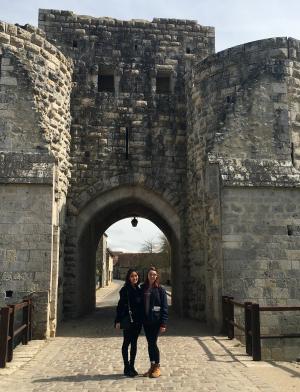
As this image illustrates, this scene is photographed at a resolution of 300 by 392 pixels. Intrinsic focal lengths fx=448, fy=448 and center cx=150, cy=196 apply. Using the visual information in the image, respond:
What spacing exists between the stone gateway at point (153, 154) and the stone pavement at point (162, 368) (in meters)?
1.16

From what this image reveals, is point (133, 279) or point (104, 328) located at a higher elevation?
point (133, 279)

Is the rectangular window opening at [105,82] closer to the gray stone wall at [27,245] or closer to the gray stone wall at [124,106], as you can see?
the gray stone wall at [124,106]

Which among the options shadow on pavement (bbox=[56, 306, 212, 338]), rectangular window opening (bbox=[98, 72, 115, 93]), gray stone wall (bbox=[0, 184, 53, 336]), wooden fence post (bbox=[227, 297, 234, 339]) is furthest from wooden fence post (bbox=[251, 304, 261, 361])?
rectangular window opening (bbox=[98, 72, 115, 93])

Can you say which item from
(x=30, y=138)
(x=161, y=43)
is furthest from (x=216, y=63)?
(x=30, y=138)

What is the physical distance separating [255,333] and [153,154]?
6.24 meters

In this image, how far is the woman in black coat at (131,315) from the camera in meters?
5.70

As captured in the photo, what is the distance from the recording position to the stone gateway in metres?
8.97

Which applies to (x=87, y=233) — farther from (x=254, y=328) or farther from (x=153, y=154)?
(x=254, y=328)

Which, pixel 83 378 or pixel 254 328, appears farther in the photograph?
pixel 254 328

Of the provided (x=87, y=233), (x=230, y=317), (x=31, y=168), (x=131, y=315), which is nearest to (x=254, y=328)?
(x=230, y=317)

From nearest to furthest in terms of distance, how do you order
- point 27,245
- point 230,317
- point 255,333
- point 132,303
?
point 132,303 → point 255,333 → point 230,317 → point 27,245

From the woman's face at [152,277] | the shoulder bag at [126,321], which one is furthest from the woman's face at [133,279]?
the shoulder bag at [126,321]

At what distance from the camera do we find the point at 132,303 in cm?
579

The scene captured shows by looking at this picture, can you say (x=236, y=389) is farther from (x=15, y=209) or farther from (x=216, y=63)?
(x=216, y=63)
